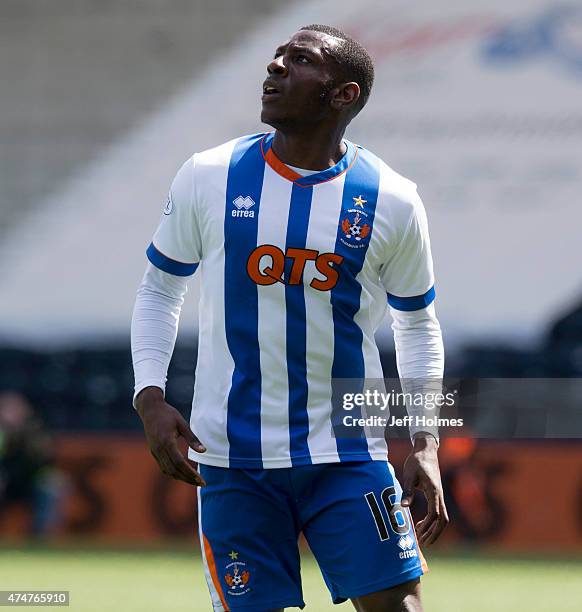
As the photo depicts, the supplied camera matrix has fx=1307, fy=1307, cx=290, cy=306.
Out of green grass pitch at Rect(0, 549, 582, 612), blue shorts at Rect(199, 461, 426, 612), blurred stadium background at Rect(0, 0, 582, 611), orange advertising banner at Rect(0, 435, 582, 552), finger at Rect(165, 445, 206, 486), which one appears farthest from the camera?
blurred stadium background at Rect(0, 0, 582, 611)

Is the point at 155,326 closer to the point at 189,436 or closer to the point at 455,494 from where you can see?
the point at 189,436

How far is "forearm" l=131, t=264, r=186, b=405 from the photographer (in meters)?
2.91

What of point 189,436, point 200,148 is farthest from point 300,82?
point 200,148

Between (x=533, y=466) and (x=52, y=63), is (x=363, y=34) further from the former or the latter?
(x=533, y=466)

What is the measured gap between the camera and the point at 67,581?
6.67 metres

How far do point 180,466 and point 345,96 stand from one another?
0.94 m

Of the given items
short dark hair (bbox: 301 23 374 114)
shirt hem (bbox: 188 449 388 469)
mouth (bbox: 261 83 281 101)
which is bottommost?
shirt hem (bbox: 188 449 388 469)

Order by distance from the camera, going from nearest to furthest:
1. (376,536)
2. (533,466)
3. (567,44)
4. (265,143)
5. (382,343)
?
1. (376,536)
2. (265,143)
3. (533,466)
4. (382,343)
5. (567,44)

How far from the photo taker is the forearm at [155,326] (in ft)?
9.55

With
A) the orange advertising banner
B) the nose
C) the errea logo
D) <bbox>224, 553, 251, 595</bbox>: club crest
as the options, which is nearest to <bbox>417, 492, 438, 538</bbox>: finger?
<bbox>224, 553, 251, 595</bbox>: club crest

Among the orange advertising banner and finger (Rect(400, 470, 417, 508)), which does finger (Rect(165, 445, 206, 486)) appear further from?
the orange advertising banner

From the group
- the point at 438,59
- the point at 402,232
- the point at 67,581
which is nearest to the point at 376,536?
the point at 402,232

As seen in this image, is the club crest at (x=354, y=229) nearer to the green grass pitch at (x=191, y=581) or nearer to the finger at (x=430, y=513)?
the finger at (x=430, y=513)

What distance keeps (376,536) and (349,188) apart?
2.60 feet
